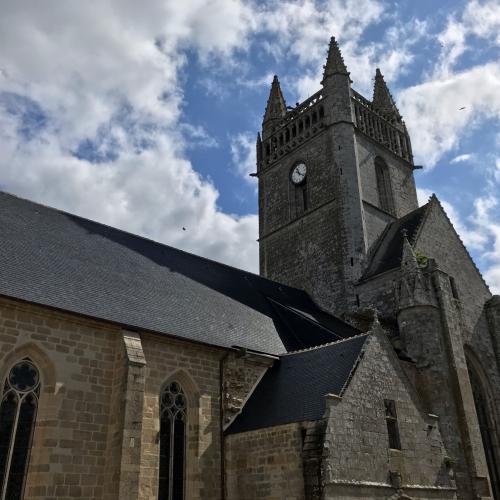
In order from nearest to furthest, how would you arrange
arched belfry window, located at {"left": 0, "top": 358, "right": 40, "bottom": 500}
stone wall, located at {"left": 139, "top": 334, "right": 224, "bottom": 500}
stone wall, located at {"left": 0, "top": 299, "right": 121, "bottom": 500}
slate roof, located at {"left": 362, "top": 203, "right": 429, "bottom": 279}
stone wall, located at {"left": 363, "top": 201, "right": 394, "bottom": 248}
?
arched belfry window, located at {"left": 0, "top": 358, "right": 40, "bottom": 500} → stone wall, located at {"left": 0, "top": 299, "right": 121, "bottom": 500} → stone wall, located at {"left": 139, "top": 334, "right": 224, "bottom": 500} → slate roof, located at {"left": 362, "top": 203, "right": 429, "bottom": 279} → stone wall, located at {"left": 363, "top": 201, "right": 394, "bottom": 248}

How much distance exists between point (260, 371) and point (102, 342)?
4.28 m

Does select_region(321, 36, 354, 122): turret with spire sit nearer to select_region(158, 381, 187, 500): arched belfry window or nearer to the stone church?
the stone church

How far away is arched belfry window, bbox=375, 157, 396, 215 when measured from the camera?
76.5 feet

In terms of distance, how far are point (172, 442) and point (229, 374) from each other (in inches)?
88.3

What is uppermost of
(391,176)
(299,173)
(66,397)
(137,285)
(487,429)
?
(299,173)

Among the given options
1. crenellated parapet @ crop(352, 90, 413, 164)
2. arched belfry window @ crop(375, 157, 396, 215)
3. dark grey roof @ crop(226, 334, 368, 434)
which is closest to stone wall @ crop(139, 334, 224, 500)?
dark grey roof @ crop(226, 334, 368, 434)

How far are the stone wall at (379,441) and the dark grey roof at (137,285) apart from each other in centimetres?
338

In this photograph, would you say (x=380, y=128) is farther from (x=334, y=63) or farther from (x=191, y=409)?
(x=191, y=409)

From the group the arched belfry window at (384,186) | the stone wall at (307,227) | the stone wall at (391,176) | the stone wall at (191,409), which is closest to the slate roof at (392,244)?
the arched belfry window at (384,186)

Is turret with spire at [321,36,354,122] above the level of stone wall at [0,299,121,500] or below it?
above

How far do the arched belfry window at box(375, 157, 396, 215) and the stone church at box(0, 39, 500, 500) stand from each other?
2.84 m

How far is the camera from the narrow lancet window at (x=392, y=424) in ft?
38.0

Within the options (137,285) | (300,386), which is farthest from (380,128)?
(300,386)

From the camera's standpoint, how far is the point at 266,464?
11.1m
